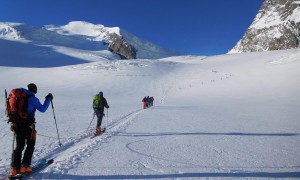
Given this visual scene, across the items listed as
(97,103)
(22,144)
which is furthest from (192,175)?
(97,103)

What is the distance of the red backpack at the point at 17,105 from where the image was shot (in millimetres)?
5918

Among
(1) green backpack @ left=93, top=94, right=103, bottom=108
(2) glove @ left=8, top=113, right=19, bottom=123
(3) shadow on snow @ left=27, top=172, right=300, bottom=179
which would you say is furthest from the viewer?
(1) green backpack @ left=93, top=94, right=103, bottom=108

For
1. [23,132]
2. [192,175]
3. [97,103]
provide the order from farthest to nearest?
1. [97,103]
2. [23,132]
3. [192,175]

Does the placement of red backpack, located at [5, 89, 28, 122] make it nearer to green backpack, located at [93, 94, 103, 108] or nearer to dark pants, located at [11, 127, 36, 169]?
dark pants, located at [11, 127, 36, 169]

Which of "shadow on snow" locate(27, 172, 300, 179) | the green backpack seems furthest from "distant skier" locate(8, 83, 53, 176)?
the green backpack

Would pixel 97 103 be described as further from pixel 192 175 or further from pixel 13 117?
pixel 192 175

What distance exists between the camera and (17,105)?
593 cm

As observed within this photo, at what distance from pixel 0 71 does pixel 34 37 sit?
151 m

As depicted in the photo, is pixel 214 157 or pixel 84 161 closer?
pixel 84 161

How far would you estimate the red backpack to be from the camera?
592 centimetres

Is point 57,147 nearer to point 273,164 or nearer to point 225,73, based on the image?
point 273,164

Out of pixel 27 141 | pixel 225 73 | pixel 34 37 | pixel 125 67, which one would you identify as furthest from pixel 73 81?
pixel 34 37

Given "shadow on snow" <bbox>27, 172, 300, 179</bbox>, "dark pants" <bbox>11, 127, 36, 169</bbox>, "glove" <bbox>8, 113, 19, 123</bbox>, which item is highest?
"glove" <bbox>8, 113, 19, 123</bbox>

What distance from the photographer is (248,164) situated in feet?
22.0
